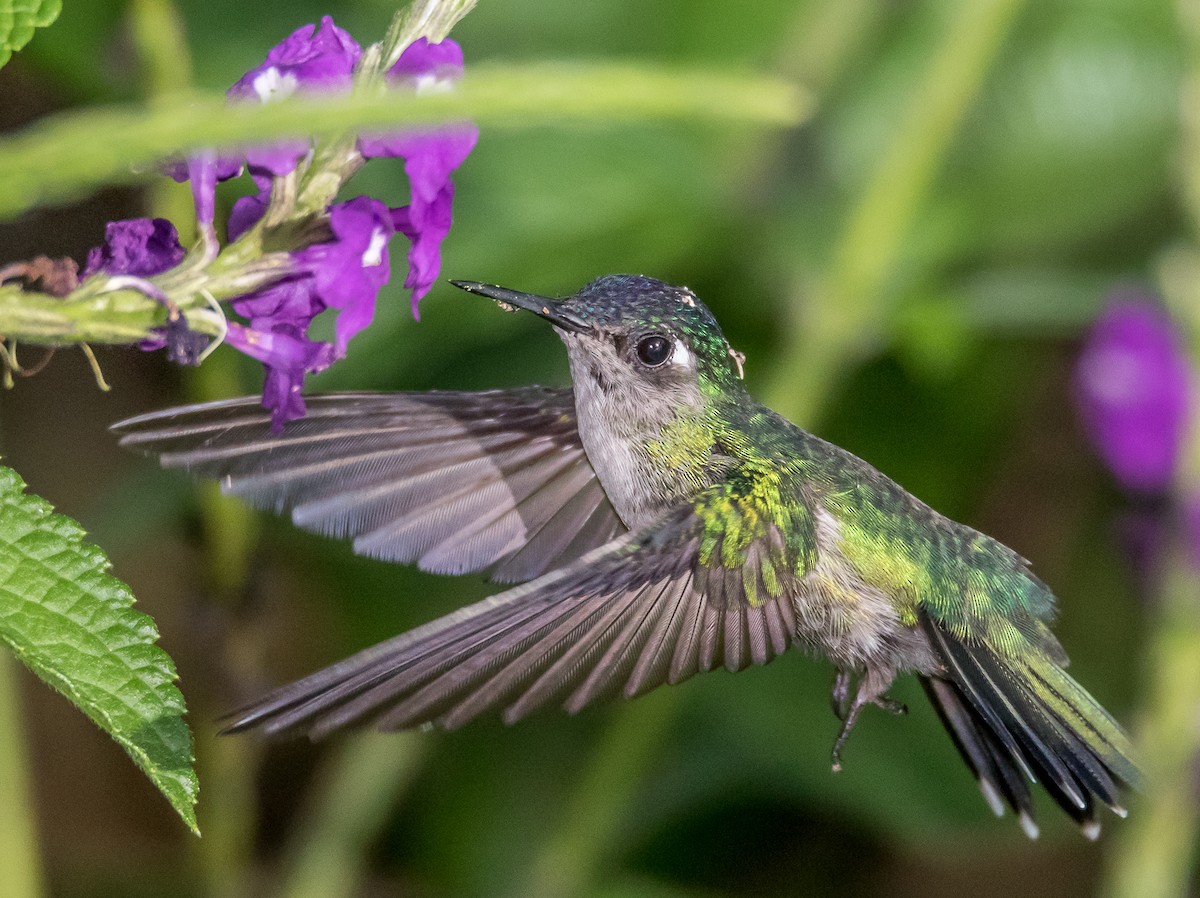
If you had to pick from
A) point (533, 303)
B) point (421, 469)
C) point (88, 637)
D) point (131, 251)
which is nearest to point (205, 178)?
point (131, 251)

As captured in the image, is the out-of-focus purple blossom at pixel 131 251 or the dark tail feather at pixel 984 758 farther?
the dark tail feather at pixel 984 758

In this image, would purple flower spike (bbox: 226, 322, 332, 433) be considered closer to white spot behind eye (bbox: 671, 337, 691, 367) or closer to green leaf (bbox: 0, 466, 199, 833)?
green leaf (bbox: 0, 466, 199, 833)

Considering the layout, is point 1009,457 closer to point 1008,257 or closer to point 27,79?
point 1008,257

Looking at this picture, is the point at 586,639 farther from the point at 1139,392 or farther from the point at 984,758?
the point at 1139,392

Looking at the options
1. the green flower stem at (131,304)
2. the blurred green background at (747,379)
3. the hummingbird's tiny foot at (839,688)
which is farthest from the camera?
the blurred green background at (747,379)

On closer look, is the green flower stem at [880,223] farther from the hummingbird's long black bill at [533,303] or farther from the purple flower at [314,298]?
the purple flower at [314,298]

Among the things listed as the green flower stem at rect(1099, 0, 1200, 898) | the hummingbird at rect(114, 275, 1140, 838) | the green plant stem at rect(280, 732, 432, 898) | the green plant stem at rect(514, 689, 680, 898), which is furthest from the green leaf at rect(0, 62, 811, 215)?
the green plant stem at rect(280, 732, 432, 898)

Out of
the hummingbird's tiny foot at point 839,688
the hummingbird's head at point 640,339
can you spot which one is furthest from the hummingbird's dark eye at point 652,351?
the hummingbird's tiny foot at point 839,688
